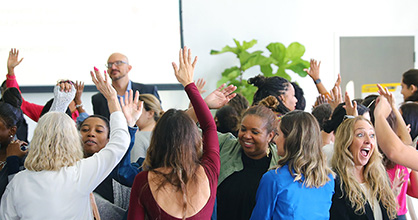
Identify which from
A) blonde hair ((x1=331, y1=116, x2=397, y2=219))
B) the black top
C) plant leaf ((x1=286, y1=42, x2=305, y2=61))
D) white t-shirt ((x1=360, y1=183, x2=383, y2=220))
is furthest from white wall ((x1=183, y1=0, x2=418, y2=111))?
white t-shirt ((x1=360, y1=183, x2=383, y2=220))

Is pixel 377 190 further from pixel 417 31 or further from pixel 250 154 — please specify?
pixel 417 31

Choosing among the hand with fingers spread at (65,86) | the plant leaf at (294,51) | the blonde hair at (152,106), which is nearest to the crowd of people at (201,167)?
the hand with fingers spread at (65,86)

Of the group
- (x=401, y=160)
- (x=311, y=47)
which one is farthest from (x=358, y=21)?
(x=401, y=160)

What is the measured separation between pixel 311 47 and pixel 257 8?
1.05 m

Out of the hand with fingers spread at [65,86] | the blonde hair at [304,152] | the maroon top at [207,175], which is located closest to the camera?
the maroon top at [207,175]

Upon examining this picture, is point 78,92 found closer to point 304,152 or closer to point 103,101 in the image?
point 103,101

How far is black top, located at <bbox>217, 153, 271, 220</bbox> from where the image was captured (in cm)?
212

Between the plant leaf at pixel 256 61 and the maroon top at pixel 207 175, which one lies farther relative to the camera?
the plant leaf at pixel 256 61

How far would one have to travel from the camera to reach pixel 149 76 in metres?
5.30

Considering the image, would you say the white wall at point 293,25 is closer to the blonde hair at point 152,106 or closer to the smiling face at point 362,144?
the blonde hair at point 152,106

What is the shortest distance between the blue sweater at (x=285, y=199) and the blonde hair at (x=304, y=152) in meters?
0.04

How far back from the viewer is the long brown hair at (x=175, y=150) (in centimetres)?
163

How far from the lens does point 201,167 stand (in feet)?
5.65

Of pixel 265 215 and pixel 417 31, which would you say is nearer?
pixel 265 215
